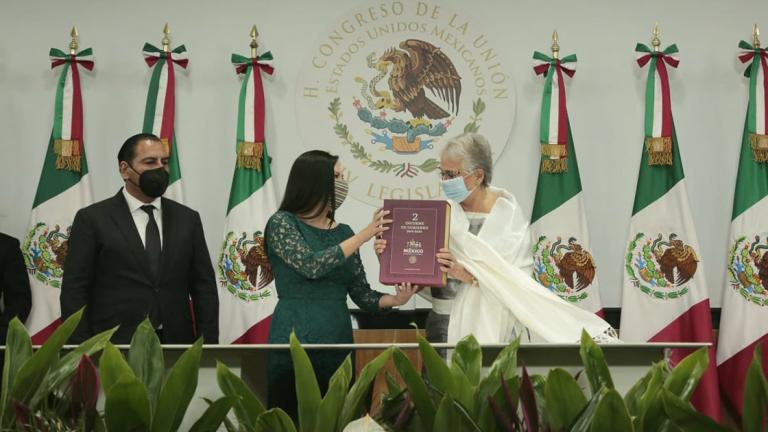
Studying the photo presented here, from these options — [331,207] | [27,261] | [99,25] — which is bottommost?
[27,261]

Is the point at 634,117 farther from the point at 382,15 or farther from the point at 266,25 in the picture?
the point at 266,25

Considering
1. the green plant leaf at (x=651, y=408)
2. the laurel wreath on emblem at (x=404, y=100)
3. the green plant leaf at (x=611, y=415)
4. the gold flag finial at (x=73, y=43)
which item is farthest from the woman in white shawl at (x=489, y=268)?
the gold flag finial at (x=73, y=43)

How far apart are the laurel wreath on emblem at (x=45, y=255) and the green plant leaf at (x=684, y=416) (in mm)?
3959

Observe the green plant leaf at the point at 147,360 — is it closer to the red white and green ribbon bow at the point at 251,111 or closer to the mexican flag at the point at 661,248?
the red white and green ribbon bow at the point at 251,111

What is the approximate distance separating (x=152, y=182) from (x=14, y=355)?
6.31 ft

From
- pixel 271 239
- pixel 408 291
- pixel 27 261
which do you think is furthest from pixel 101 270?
pixel 27 261

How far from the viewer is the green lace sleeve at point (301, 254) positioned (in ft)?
9.27

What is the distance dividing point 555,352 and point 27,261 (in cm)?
362

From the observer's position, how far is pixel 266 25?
4.98m

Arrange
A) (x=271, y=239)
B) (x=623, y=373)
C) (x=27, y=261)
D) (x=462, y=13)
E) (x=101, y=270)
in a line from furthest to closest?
(x=462, y=13) < (x=27, y=261) < (x=101, y=270) < (x=271, y=239) < (x=623, y=373)

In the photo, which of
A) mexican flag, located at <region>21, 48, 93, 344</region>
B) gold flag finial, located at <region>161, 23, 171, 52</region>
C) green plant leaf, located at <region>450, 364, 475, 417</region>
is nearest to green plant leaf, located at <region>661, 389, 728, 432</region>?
green plant leaf, located at <region>450, 364, 475, 417</region>

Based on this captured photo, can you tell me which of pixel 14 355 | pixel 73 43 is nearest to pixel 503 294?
pixel 14 355

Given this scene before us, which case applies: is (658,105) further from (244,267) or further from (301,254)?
(301,254)

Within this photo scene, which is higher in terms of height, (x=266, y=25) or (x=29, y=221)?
(x=266, y=25)
